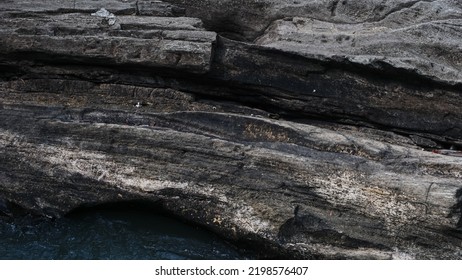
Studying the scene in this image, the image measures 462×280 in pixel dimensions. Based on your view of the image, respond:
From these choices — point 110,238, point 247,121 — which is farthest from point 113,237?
point 247,121

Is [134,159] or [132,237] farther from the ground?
[134,159]

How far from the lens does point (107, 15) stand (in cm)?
1311

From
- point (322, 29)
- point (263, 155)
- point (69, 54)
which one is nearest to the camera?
point (263, 155)

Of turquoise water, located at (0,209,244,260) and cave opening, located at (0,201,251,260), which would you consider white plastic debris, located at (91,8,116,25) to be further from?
turquoise water, located at (0,209,244,260)

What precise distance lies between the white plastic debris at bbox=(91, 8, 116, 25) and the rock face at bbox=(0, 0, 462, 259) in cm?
6

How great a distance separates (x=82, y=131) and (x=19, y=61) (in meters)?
2.14

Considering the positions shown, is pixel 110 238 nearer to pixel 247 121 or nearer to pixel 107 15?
pixel 247 121

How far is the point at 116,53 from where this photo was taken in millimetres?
12547

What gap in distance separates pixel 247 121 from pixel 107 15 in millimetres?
3623

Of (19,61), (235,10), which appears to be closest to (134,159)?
(19,61)

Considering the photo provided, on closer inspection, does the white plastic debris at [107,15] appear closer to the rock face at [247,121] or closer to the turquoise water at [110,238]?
the rock face at [247,121]

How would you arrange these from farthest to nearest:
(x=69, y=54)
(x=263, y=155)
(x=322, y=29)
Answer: (x=322, y=29), (x=69, y=54), (x=263, y=155)

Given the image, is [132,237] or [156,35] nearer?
[132,237]

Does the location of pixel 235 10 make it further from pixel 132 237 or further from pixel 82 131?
pixel 132 237
